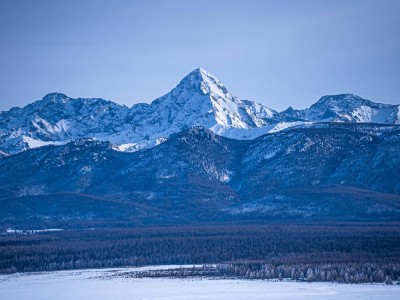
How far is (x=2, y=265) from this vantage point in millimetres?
184250

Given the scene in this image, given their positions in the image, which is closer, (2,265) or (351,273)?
(351,273)

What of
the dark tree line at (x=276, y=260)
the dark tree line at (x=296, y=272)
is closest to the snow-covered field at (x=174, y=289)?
the dark tree line at (x=296, y=272)

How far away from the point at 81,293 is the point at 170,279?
24.4 metres

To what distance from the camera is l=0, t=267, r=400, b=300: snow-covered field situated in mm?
121500

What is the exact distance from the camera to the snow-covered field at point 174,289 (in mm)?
121500

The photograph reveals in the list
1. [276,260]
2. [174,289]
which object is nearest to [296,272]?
[276,260]

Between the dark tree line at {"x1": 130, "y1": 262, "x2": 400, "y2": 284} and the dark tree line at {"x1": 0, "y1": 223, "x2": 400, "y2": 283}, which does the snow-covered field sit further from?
the dark tree line at {"x1": 0, "y1": 223, "x2": 400, "y2": 283}

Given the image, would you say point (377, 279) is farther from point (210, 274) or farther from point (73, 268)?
point (73, 268)

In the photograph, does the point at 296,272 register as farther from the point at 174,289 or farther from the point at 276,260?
the point at 174,289

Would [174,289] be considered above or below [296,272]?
above

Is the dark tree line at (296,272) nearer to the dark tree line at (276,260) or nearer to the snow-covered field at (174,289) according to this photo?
the dark tree line at (276,260)

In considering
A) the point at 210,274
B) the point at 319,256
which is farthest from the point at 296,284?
the point at 319,256

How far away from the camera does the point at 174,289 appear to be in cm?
13275

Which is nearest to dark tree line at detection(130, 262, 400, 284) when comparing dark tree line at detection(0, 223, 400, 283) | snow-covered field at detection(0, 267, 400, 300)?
dark tree line at detection(0, 223, 400, 283)
